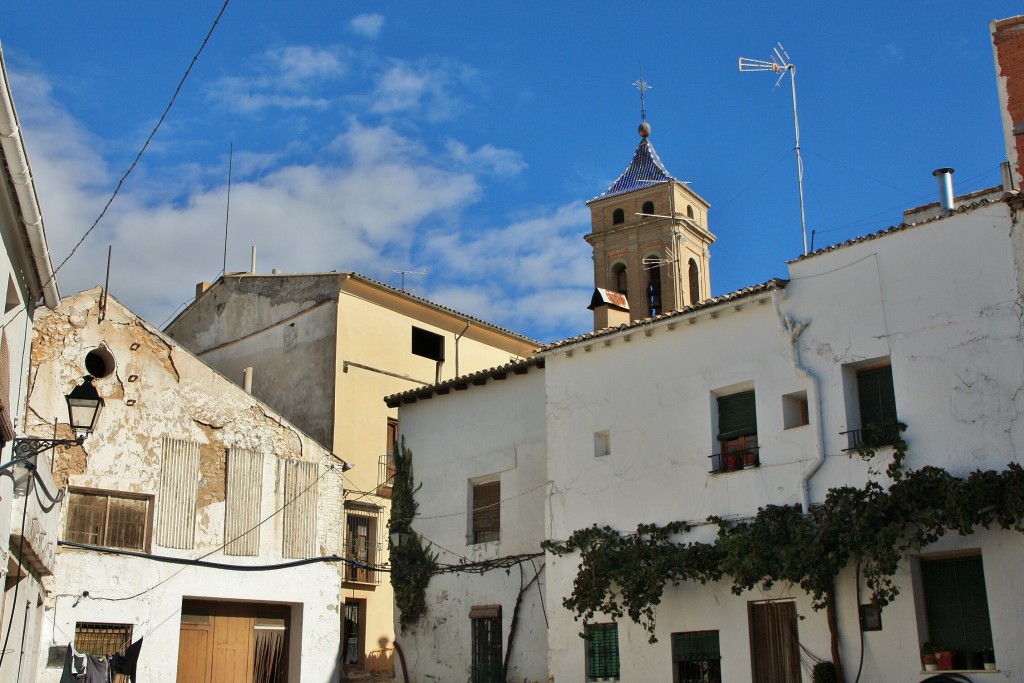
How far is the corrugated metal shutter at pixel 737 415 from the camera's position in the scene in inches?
719

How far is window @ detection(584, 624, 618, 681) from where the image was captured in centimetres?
1903

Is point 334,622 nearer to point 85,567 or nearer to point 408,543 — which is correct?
point 408,543

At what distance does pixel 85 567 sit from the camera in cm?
1867

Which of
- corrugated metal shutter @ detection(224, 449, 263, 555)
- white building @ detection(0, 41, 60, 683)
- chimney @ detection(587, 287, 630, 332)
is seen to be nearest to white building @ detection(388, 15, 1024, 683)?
chimney @ detection(587, 287, 630, 332)

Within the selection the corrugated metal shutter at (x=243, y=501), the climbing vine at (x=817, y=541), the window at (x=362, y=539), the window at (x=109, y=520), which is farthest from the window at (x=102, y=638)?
the window at (x=362, y=539)

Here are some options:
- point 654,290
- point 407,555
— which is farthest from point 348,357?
point 654,290

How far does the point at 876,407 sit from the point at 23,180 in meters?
12.0

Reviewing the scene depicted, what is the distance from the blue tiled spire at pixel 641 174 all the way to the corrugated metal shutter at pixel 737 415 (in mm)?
30564

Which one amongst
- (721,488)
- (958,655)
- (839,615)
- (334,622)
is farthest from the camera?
(334,622)

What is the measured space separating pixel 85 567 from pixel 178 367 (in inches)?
158

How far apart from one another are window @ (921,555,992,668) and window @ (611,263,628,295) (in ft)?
104

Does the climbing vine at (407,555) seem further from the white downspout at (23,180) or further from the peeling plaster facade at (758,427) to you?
the white downspout at (23,180)

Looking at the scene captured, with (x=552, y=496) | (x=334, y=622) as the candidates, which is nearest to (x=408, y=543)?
(x=334, y=622)

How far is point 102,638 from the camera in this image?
61.5ft
